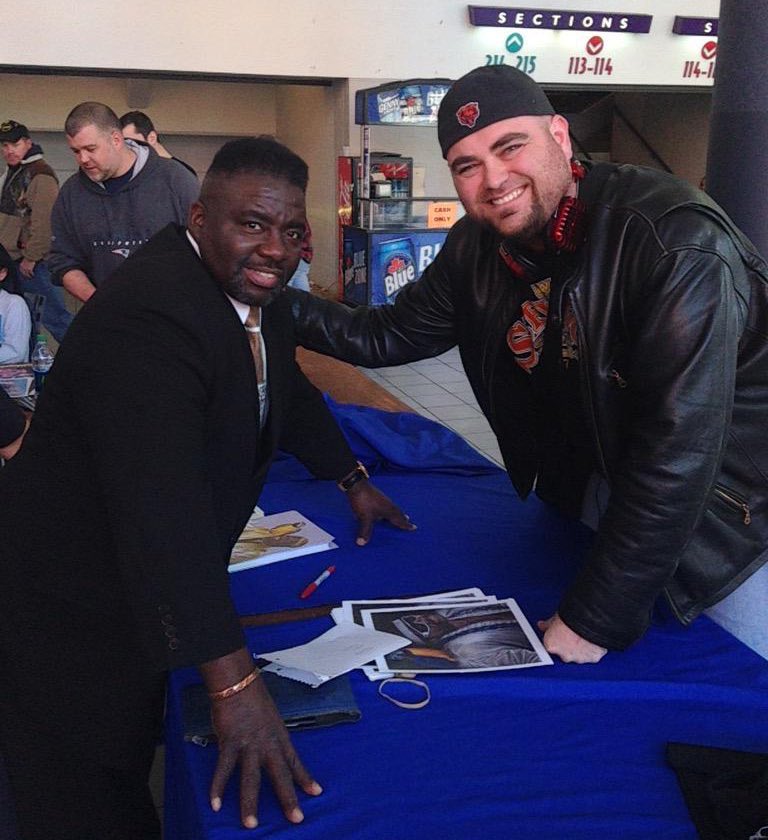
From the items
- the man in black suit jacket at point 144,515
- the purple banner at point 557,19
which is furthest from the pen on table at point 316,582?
the purple banner at point 557,19

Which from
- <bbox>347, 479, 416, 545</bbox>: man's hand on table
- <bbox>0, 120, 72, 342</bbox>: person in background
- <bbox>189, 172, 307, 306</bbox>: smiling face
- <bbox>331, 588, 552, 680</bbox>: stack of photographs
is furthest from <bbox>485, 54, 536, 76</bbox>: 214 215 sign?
<bbox>189, 172, 307, 306</bbox>: smiling face

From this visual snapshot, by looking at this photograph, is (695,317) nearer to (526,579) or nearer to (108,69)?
(526,579)

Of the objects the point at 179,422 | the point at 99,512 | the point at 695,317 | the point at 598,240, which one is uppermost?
the point at 598,240

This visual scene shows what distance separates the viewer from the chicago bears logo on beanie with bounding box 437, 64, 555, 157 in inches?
65.1

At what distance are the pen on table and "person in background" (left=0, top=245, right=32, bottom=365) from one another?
10.4 ft

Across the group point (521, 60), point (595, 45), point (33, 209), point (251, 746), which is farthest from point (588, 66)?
point (251, 746)

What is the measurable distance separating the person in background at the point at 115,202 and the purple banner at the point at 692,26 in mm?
8014

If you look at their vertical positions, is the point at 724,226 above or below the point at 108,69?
below

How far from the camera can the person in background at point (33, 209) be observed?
222 inches

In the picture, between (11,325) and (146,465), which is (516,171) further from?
(11,325)

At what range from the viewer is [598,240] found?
5.43ft

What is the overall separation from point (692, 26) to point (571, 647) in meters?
10.2

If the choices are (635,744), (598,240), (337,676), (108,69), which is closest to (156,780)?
(337,676)

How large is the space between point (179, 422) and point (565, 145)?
100cm
